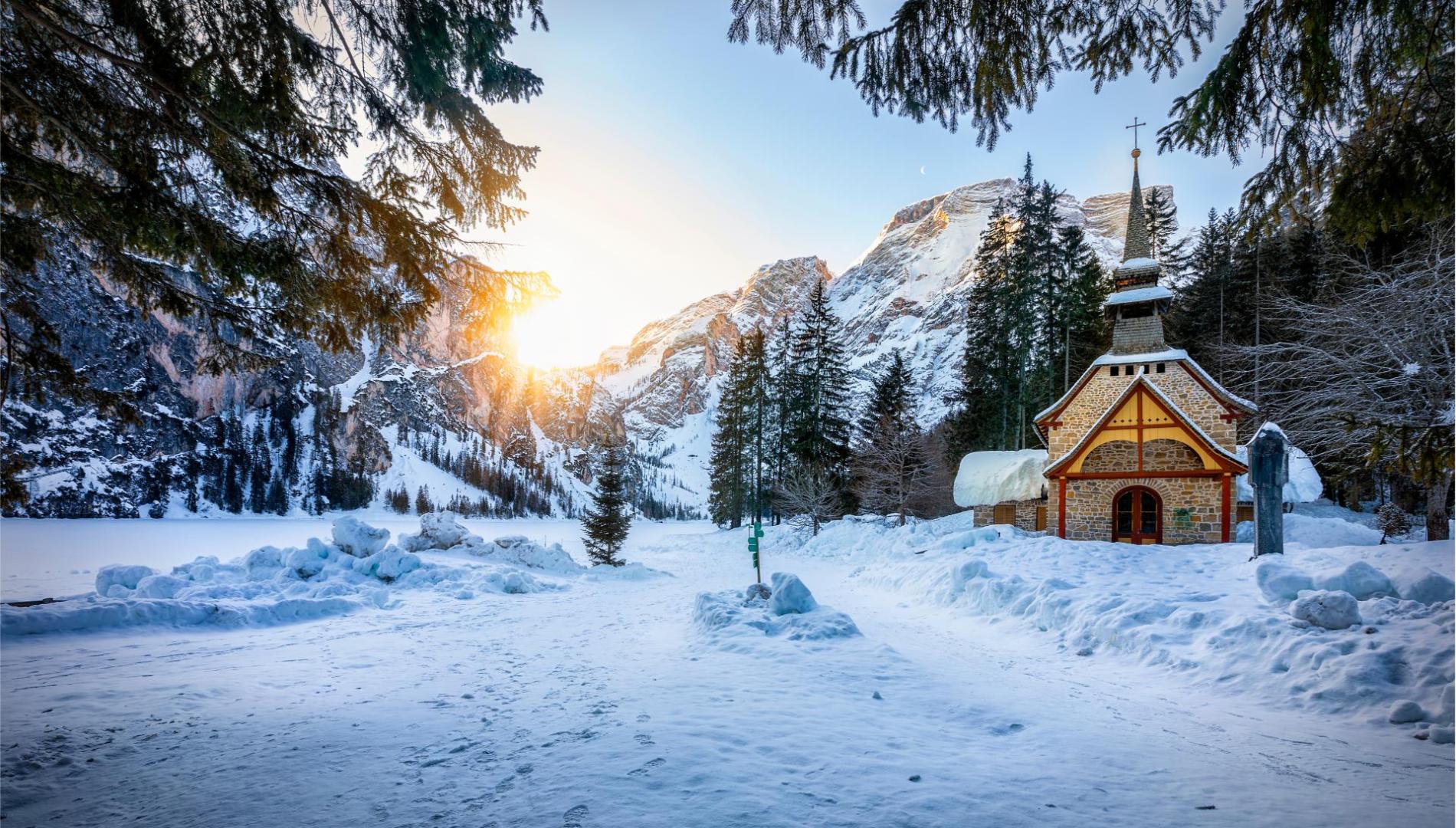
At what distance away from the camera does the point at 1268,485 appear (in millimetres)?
9344

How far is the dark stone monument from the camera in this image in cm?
903

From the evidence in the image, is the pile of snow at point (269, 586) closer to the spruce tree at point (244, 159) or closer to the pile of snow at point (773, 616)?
the spruce tree at point (244, 159)

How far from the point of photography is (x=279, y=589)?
8.68 m

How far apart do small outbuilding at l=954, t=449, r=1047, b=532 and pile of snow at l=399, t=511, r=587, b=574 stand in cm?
1563

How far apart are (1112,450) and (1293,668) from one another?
13.6 metres

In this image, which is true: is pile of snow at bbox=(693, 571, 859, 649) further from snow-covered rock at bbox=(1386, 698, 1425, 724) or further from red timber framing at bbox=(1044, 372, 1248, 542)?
red timber framing at bbox=(1044, 372, 1248, 542)

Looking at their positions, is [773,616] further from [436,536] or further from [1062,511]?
[1062,511]

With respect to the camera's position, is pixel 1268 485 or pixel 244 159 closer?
pixel 244 159

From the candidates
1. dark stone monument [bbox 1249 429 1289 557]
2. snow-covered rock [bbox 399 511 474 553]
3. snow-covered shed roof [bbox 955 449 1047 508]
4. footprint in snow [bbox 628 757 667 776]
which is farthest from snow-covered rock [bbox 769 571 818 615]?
snow-covered shed roof [bbox 955 449 1047 508]

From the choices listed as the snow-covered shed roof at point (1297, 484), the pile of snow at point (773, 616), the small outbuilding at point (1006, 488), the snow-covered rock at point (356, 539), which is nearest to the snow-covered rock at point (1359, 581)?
the pile of snow at point (773, 616)

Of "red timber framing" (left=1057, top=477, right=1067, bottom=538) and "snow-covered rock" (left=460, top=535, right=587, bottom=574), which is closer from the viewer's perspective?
"snow-covered rock" (left=460, top=535, right=587, bottom=574)

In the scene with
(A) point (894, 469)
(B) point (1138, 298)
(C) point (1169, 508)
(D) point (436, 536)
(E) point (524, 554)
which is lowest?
(E) point (524, 554)

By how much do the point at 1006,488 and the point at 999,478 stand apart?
0.57 meters

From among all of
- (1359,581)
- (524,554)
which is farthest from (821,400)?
(1359,581)
